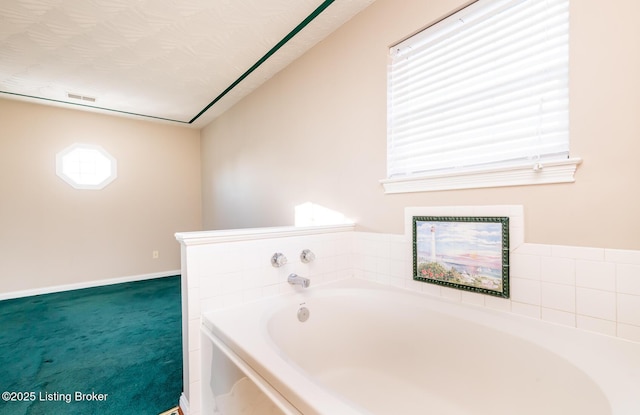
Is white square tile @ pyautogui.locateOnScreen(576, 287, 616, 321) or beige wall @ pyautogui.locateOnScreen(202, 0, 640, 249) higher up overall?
beige wall @ pyautogui.locateOnScreen(202, 0, 640, 249)

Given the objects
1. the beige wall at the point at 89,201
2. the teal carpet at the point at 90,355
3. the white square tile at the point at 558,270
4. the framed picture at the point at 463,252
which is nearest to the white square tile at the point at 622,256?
the white square tile at the point at 558,270

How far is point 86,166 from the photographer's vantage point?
155 inches

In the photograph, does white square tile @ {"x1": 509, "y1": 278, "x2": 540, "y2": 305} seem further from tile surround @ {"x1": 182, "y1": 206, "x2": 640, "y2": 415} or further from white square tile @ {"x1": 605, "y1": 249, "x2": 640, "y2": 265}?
white square tile @ {"x1": 605, "y1": 249, "x2": 640, "y2": 265}

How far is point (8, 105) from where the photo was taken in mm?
3438

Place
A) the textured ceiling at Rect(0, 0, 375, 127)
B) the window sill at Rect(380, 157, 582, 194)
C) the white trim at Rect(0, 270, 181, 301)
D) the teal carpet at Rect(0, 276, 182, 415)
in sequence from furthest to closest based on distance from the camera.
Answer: the white trim at Rect(0, 270, 181, 301)
the textured ceiling at Rect(0, 0, 375, 127)
the teal carpet at Rect(0, 276, 182, 415)
the window sill at Rect(380, 157, 582, 194)

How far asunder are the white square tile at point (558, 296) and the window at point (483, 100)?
18.1 inches

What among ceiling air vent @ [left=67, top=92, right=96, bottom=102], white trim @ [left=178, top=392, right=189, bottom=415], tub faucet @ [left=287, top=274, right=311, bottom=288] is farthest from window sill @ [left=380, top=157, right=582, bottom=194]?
ceiling air vent @ [left=67, top=92, right=96, bottom=102]

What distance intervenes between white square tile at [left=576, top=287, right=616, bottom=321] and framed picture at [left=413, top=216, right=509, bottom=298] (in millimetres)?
261

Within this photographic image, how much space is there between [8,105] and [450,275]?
5076mm

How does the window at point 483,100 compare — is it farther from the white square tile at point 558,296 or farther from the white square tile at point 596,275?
the white square tile at point 558,296

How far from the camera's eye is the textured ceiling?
1.97m

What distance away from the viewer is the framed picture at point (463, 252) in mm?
1390

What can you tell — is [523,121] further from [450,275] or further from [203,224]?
[203,224]

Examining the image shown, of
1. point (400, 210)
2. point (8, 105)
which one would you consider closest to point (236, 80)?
point (400, 210)
